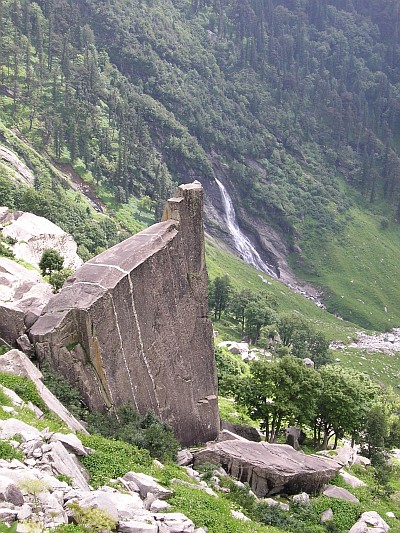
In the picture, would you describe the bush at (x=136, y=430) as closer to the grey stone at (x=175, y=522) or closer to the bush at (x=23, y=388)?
the bush at (x=23, y=388)

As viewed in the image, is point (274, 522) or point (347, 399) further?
point (347, 399)

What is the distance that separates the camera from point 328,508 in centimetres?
4078

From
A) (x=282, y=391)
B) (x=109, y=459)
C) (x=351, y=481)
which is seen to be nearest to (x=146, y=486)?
(x=109, y=459)

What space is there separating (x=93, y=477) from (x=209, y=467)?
43.4 ft

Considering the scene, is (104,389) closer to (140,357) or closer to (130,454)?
(140,357)

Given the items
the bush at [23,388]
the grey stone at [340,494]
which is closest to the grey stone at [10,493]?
the bush at [23,388]

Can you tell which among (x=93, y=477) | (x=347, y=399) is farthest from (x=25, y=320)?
(x=347, y=399)

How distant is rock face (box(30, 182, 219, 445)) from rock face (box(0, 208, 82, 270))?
4238cm

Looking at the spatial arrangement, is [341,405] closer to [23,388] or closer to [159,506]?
[23,388]

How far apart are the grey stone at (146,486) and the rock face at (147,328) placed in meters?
10.6

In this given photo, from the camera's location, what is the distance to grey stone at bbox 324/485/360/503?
43.4m

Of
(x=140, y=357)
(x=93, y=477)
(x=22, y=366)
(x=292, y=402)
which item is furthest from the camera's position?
(x=292, y=402)

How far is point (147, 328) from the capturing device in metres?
43.1

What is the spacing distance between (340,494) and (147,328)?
1782 cm
